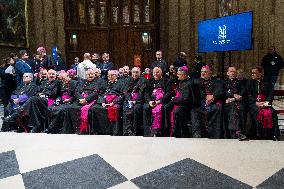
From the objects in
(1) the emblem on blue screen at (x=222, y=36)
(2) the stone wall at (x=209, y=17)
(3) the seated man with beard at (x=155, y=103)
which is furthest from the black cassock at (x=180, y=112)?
(2) the stone wall at (x=209, y=17)

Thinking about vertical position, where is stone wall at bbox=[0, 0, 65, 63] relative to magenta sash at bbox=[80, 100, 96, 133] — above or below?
above

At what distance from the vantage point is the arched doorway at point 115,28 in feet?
28.0

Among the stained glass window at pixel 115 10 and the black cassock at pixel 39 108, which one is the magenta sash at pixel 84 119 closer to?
the black cassock at pixel 39 108

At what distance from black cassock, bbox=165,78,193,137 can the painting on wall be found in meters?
5.75

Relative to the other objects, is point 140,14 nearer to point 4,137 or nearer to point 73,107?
point 73,107

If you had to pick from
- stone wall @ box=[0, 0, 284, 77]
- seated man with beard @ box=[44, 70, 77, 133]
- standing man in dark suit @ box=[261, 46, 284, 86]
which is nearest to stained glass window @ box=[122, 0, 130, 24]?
stone wall @ box=[0, 0, 284, 77]

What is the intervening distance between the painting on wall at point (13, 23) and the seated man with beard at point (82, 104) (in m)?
4.16

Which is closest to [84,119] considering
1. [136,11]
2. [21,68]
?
[21,68]

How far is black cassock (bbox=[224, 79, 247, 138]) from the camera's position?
354cm

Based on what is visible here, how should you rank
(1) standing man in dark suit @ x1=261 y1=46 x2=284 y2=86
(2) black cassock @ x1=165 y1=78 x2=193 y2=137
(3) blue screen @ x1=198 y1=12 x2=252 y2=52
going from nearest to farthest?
(2) black cassock @ x1=165 y1=78 x2=193 y2=137 < (3) blue screen @ x1=198 y1=12 x2=252 y2=52 < (1) standing man in dark suit @ x1=261 y1=46 x2=284 y2=86

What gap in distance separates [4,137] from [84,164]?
1204 millimetres

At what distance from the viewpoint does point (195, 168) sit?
1.93 metres

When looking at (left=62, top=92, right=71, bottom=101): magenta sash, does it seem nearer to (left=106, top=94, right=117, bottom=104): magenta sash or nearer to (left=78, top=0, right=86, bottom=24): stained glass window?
(left=106, top=94, right=117, bottom=104): magenta sash

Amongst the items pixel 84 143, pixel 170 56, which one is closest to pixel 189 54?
pixel 170 56
